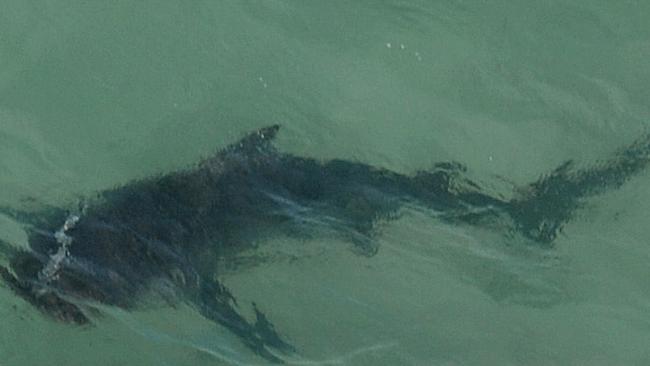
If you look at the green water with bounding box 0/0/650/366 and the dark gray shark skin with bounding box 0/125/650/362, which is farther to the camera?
the green water with bounding box 0/0/650/366

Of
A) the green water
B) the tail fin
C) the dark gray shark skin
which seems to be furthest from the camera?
the tail fin

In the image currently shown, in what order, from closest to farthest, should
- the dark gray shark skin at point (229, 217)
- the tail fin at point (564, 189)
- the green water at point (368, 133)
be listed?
the dark gray shark skin at point (229, 217) → the green water at point (368, 133) → the tail fin at point (564, 189)

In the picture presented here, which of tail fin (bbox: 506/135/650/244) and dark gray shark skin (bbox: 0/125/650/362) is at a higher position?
tail fin (bbox: 506/135/650/244)

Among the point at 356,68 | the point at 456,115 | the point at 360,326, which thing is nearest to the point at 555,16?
the point at 456,115

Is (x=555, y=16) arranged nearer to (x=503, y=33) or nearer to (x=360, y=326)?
(x=503, y=33)

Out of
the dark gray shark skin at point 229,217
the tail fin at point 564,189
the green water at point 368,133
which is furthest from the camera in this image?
the tail fin at point 564,189

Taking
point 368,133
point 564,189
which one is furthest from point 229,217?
point 564,189

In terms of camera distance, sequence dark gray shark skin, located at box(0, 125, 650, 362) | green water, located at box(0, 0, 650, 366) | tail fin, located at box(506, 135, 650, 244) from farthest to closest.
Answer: tail fin, located at box(506, 135, 650, 244), green water, located at box(0, 0, 650, 366), dark gray shark skin, located at box(0, 125, 650, 362)
